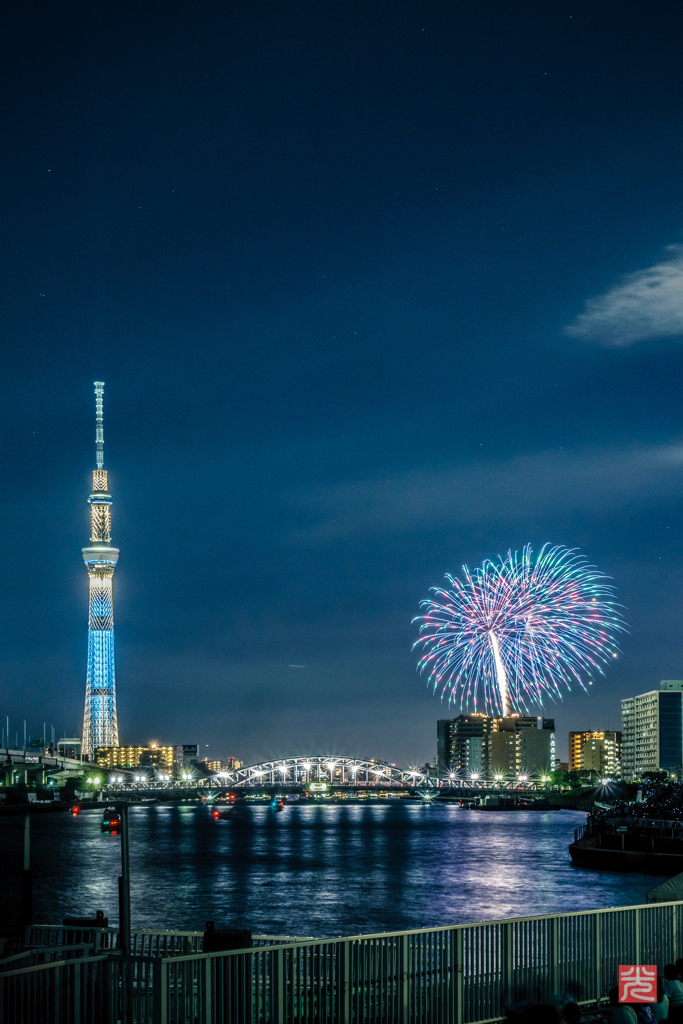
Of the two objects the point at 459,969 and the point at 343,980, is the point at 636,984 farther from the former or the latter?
the point at 343,980

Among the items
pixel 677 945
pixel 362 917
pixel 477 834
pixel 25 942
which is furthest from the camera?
pixel 477 834

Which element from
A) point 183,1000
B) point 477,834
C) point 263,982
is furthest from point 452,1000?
point 477,834

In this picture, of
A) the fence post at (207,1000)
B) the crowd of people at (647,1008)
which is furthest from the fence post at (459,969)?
the fence post at (207,1000)

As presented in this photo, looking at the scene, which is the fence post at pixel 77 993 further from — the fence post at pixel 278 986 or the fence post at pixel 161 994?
the fence post at pixel 278 986

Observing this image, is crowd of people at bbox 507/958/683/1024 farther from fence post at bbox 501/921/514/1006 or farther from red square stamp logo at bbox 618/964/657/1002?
fence post at bbox 501/921/514/1006

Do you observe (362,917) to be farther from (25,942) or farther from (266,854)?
(266,854)

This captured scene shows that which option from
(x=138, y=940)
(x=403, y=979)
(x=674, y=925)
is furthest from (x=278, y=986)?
(x=674, y=925)
